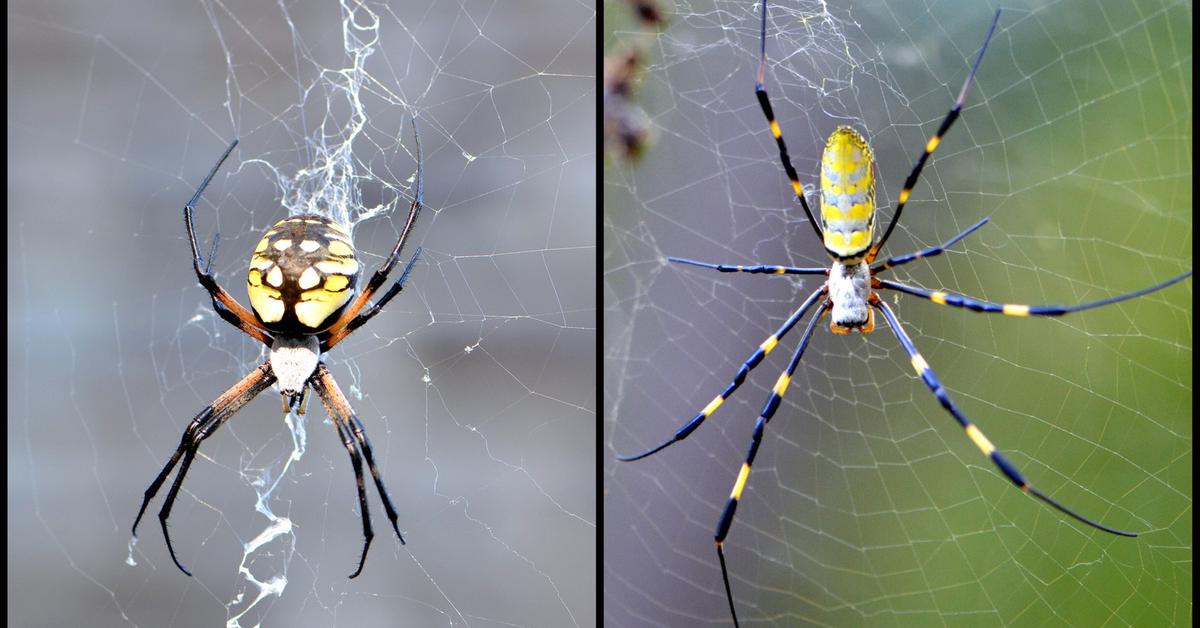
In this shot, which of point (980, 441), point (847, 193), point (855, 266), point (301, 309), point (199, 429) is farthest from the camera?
point (199, 429)

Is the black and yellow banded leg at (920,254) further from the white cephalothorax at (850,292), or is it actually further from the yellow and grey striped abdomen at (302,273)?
the yellow and grey striped abdomen at (302,273)

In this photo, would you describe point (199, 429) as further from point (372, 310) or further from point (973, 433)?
point (973, 433)

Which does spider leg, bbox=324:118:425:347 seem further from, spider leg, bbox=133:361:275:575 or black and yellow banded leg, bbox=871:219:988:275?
black and yellow banded leg, bbox=871:219:988:275

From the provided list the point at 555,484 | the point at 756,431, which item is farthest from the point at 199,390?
the point at 756,431

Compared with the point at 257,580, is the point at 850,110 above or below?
above

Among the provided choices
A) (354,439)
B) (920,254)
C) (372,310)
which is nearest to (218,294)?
(372,310)

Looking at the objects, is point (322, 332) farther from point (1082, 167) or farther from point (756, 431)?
point (1082, 167)

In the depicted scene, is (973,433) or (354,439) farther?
(354,439)
